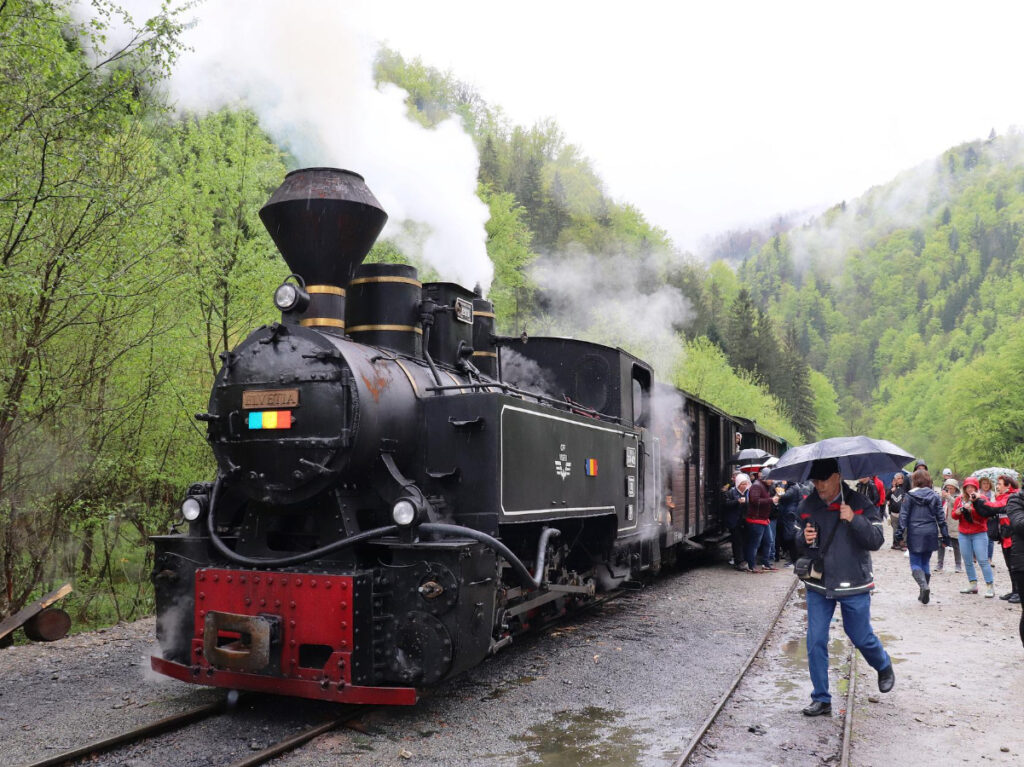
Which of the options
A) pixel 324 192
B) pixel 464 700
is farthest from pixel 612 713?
pixel 324 192

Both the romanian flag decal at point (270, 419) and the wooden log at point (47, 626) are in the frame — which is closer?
the romanian flag decal at point (270, 419)

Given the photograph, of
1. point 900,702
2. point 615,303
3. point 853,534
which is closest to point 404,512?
point 853,534

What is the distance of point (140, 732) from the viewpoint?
424 cm

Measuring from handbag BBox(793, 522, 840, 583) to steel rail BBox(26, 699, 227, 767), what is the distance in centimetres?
345

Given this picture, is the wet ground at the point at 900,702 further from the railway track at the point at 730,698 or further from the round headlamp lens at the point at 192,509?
the round headlamp lens at the point at 192,509

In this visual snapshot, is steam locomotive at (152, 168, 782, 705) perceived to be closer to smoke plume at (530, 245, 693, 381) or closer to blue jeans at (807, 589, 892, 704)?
blue jeans at (807, 589, 892, 704)

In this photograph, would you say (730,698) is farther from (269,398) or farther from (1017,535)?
(269,398)

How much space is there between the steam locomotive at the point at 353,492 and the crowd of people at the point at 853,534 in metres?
1.67

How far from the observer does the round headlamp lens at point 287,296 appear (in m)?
5.03

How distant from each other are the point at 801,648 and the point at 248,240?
858cm

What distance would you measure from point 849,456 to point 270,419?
3434mm

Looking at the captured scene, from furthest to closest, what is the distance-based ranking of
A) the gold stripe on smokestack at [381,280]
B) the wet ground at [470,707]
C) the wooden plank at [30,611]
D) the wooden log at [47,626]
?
the wooden log at [47,626], the wooden plank at [30,611], the gold stripe on smokestack at [381,280], the wet ground at [470,707]

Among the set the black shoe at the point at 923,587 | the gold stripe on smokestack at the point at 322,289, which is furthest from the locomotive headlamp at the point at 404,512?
the black shoe at the point at 923,587

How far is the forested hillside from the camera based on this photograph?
355 ft
